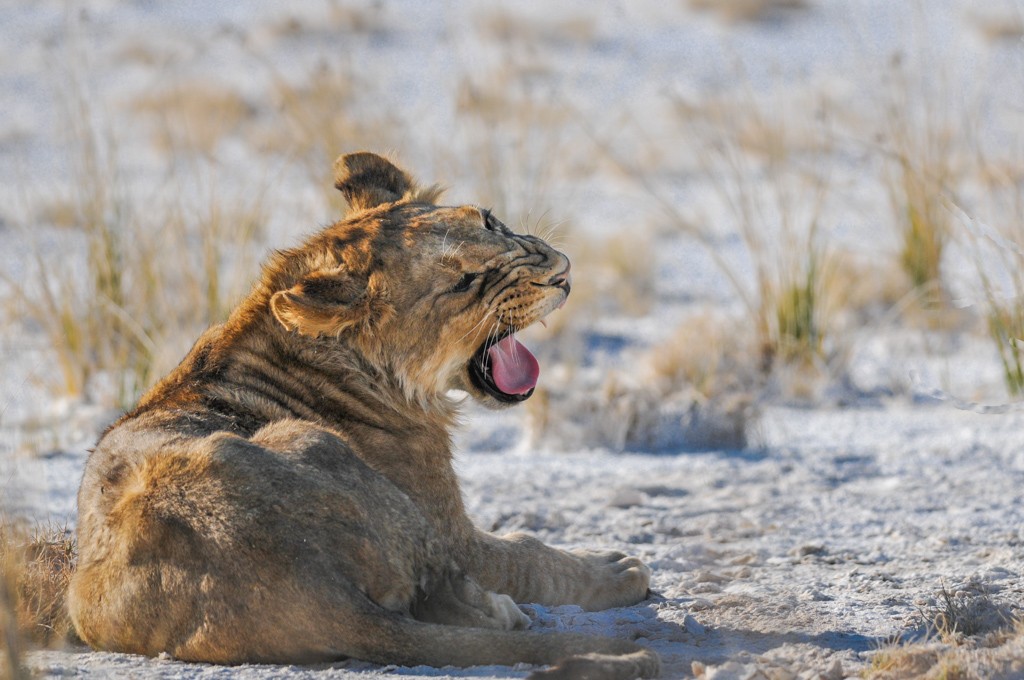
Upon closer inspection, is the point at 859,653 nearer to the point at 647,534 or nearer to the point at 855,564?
the point at 855,564

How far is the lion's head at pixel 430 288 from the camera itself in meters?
4.52

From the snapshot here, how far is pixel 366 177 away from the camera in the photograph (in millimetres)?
5262

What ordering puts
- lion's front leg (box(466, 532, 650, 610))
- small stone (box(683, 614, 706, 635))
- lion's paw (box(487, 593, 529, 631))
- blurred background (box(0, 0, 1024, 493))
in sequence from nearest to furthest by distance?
lion's paw (box(487, 593, 529, 631)), small stone (box(683, 614, 706, 635)), lion's front leg (box(466, 532, 650, 610)), blurred background (box(0, 0, 1024, 493))

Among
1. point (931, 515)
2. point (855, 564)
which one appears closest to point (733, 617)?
point (855, 564)

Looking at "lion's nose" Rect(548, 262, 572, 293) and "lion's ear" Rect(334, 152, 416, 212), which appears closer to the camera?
"lion's nose" Rect(548, 262, 572, 293)

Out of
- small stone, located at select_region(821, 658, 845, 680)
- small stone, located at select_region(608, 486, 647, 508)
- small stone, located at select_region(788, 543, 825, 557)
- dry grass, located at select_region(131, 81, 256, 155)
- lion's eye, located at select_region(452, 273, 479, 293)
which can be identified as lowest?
small stone, located at select_region(821, 658, 845, 680)

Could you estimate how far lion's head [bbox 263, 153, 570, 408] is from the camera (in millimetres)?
4520

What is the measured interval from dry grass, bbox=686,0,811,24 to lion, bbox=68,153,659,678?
2282cm

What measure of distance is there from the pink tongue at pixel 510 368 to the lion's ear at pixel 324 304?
569 millimetres

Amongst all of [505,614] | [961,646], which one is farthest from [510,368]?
[961,646]

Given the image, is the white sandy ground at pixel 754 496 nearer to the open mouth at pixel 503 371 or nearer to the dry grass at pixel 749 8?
the open mouth at pixel 503 371

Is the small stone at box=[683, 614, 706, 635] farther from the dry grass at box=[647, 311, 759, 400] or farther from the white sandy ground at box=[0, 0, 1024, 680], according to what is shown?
the dry grass at box=[647, 311, 759, 400]

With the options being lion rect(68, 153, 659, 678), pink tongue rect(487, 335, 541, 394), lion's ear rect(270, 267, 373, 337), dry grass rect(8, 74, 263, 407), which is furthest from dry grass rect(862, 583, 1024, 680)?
dry grass rect(8, 74, 263, 407)

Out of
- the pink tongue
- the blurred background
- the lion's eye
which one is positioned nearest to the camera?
the lion's eye
